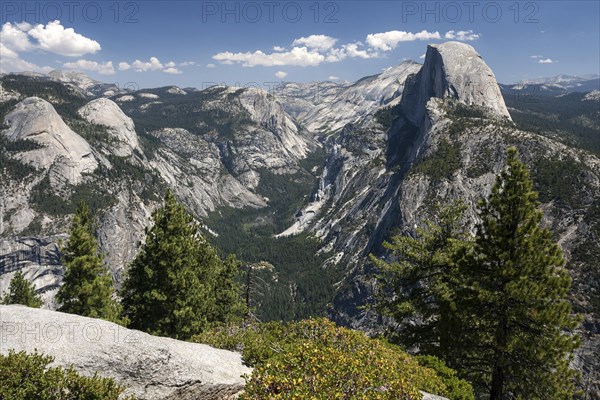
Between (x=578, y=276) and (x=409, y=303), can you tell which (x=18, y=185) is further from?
(x=578, y=276)

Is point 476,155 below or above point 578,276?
above

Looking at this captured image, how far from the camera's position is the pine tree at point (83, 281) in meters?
35.0

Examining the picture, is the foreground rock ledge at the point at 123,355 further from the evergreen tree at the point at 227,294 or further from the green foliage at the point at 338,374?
the evergreen tree at the point at 227,294

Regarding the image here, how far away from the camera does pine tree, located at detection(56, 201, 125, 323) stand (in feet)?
115

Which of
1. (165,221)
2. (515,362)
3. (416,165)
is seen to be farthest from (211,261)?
(416,165)

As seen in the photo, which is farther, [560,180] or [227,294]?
[560,180]

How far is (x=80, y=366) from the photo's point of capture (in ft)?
49.9

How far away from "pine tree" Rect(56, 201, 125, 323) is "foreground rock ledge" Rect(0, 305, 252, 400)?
18087mm

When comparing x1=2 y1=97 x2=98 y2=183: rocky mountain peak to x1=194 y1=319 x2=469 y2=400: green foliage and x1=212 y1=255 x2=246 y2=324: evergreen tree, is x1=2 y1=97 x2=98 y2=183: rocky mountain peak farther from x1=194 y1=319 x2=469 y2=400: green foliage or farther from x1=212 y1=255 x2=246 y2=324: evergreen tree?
x1=194 y1=319 x2=469 y2=400: green foliage

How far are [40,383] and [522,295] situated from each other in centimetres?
2157

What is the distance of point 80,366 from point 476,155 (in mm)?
177192

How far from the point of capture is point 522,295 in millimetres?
20422

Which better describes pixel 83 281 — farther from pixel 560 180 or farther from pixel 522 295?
pixel 560 180

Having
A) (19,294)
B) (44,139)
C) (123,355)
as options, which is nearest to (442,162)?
(19,294)
